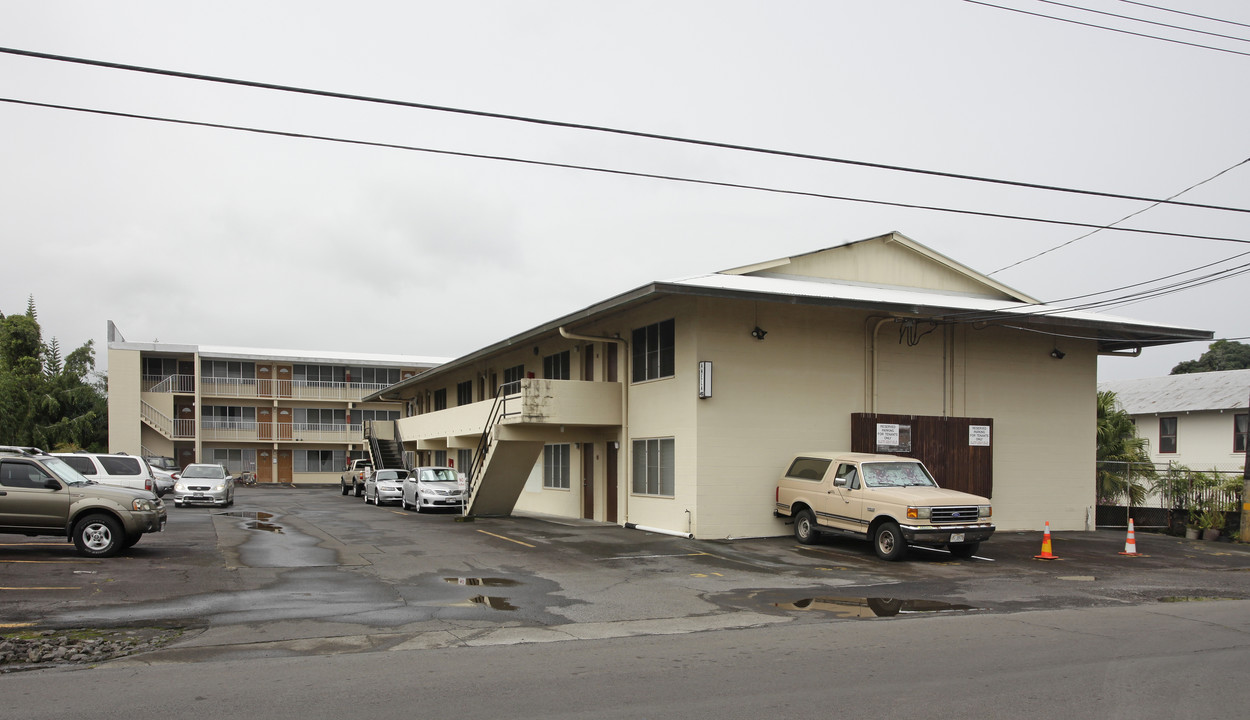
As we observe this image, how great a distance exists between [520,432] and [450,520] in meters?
3.92

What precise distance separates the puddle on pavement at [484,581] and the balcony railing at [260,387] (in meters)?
44.1

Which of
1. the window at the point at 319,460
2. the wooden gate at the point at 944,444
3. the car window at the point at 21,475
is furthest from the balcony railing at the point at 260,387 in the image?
the car window at the point at 21,475

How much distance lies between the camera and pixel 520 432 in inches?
949

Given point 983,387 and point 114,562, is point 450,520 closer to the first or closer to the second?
point 114,562

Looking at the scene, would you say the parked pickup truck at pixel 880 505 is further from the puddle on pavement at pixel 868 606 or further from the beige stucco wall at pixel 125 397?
the beige stucco wall at pixel 125 397

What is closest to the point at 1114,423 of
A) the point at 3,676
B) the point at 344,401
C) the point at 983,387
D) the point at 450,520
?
the point at 983,387

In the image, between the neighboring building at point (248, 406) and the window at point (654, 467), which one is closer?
the window at point (654, 467)

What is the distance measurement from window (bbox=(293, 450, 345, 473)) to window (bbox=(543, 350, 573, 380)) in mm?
35783

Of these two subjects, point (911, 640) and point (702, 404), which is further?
point (702, 404)

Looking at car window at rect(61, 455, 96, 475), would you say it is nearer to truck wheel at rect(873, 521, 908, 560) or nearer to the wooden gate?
the wooden gate

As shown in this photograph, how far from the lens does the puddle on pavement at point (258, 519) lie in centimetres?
2255

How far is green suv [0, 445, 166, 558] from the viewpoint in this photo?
1478 centimetres

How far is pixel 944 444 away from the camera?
2202 centimetres

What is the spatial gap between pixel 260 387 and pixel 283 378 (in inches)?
67.4
